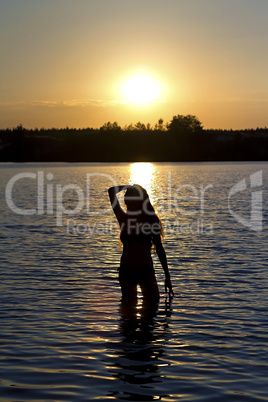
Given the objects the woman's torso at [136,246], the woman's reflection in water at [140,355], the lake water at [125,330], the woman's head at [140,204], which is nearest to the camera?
the woman's reflection in water at [140,355]

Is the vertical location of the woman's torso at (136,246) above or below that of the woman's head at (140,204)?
below

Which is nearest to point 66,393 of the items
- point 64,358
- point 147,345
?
point 64,358

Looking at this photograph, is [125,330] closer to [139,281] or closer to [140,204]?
[139,281]

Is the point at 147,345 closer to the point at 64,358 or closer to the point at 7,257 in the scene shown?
the point at 64,358

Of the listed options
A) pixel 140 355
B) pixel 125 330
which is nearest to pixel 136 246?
pixel 125 330

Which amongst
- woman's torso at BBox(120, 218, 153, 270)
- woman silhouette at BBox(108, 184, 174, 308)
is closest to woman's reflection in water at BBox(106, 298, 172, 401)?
woman silhouette at BBox(108, 184, 174, 308)

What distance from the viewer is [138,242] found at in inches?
394

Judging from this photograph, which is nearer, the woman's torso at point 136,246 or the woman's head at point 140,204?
the woman's head at point 140,204

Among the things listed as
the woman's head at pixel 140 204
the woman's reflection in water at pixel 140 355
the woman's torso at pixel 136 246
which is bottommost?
the woman's reflection in water at pixel 140 355

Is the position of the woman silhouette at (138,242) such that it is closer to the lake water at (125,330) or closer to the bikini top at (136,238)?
the bikini top at (136,238)

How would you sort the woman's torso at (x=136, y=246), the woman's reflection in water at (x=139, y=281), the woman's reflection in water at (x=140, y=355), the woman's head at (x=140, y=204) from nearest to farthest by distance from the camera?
1. the woman's reflection in water at (x=140, y=355)
2. the woman's reflection in water at (x=139, y=281)
3. the woman's head at (x=140, y=204)
4. the woman's torso at (x=136, y=246)

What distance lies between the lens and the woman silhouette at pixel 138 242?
31.4 ft

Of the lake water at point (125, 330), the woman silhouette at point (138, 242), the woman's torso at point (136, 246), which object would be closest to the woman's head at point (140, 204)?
the woman silhouette at point (138, 242)

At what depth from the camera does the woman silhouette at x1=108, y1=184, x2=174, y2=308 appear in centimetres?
958
